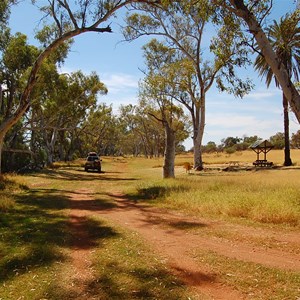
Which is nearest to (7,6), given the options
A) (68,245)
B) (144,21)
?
(144,21)

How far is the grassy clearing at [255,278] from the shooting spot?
17.1ft

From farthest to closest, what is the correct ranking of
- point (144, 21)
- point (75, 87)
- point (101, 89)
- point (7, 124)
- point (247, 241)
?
point (101, 89)
point (75, 87)
point (144, 21)
point (7, 124)
point (247, 241)

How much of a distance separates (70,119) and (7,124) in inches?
1114

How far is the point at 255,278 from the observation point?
18.9ft

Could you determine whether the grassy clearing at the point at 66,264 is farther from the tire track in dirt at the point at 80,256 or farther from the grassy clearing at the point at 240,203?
the grassy clearing at the point at 240,203

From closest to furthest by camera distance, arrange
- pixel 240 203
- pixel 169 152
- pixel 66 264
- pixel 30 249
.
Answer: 1. pixel 66 264
2. pixel 30 249
3. pixel 240 203
4. pixel 169 152

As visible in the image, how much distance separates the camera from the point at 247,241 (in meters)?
8.00

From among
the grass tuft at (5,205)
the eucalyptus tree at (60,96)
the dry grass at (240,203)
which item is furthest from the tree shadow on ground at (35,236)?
the eucalyptus tree at (60,96)

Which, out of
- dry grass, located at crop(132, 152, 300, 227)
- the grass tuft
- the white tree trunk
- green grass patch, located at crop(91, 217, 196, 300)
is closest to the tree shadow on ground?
the grass tuft

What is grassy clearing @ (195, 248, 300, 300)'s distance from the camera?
5207 mm

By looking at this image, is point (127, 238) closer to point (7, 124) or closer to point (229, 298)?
point (229, 298)

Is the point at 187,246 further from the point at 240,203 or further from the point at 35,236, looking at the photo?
the point at 240,203

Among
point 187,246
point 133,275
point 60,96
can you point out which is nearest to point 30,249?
point 133,275

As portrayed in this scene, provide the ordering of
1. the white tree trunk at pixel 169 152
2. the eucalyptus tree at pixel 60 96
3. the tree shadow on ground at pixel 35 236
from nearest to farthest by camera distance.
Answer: the tree shadow on ground at pixel 35 236 → the white tree trunk at pixel 169 152 → the eucalyptus tree at pixel 60 96
